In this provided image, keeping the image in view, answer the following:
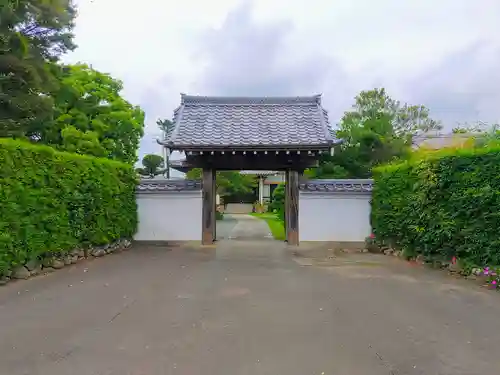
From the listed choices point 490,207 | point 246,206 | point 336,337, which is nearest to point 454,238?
point 490,207

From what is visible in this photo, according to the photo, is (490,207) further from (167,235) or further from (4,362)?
(167,235)

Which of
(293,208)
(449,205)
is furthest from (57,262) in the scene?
(449,205)

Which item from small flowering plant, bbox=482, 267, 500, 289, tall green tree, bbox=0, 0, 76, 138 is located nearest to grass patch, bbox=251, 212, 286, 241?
small flowering plant, bbox=482, 267, 500, 289

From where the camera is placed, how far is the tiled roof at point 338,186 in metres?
10.6

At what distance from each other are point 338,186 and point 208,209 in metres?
3.63

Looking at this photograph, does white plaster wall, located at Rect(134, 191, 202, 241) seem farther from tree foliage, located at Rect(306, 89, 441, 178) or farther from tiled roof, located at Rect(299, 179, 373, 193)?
tree foliage, located at Rect(306, 89, 441, 178)

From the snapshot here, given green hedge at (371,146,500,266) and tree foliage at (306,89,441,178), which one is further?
tree foliage at (306,89,441,178)

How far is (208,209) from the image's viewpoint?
34.4ft

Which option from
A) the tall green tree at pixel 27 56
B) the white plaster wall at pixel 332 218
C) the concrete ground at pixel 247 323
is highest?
the tall green tree at pixel 27 56

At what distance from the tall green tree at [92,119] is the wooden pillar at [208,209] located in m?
5.06

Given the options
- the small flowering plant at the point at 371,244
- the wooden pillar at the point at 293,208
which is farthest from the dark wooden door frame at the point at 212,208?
the small flowering plant at the point at 371,244

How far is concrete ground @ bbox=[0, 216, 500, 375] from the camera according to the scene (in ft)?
9.78

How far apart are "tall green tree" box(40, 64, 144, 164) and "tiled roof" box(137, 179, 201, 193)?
3670 mm

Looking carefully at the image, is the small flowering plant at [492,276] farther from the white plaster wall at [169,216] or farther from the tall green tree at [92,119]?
the tall green tree at [92,119]
